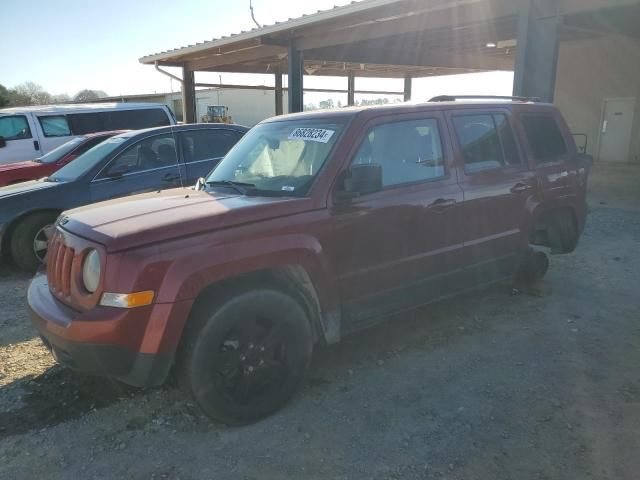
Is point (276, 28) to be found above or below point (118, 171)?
above

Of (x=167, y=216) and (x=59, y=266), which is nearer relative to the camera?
(x=167, y=216)

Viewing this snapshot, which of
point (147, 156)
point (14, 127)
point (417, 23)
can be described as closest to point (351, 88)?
point (417, 23)

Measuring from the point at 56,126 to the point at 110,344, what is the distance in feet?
33.6

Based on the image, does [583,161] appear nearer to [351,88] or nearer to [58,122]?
[58,122]

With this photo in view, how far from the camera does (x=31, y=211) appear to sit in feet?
20.4

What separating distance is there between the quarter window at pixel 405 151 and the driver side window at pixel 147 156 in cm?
413

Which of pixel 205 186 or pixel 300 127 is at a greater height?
pixel 300 127

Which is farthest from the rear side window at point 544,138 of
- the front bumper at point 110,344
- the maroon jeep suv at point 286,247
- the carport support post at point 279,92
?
the carport support post at point 279,92

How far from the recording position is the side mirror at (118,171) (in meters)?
6.61

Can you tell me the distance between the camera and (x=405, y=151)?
12.5 ft

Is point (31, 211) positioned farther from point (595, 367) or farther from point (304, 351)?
point (595, 367)

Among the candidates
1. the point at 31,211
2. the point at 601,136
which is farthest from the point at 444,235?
the point at 601,136

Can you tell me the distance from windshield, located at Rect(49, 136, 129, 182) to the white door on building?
16.3 meters

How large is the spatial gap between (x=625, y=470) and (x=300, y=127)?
2.92 meters
